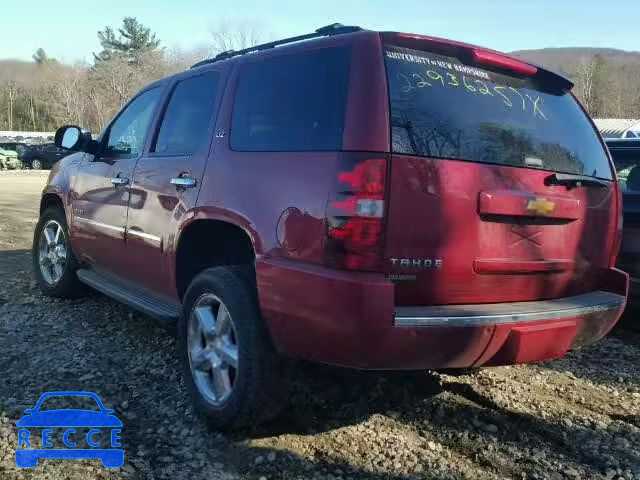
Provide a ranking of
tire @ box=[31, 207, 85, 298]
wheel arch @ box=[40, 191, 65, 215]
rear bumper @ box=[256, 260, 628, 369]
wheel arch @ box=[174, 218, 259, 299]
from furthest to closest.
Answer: wheel arch @ box=[40, 191, 65, 215] → tire @ box=[31, 207, 85, 298] → wheel arch @ box=[174, 218, 259, 299] → rear bumper @ box=[256, 260, 628, 369]

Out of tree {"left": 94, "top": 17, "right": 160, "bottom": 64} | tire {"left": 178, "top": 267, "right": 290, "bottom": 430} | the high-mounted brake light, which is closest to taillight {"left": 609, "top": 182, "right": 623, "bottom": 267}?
the high-mounted brake light

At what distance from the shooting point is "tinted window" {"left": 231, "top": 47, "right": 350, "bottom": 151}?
2807 mm

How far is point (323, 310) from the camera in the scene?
260 centimetres

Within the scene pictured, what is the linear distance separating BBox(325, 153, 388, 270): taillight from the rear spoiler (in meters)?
0.65

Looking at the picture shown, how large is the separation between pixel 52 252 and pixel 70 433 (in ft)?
9.61

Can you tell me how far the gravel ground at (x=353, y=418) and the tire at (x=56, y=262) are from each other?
0.67 metres

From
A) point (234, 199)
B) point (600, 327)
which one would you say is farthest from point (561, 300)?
point (234, 199)

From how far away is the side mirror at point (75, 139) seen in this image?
16.0 ft

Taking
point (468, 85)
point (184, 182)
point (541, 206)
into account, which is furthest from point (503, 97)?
point (184, 182)

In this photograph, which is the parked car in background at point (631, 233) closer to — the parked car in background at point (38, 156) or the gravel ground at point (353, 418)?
the gravel ground at point (353, 418)

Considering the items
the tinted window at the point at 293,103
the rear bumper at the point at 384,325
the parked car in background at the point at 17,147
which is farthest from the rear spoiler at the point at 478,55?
the parked car in background at the point at 17,147

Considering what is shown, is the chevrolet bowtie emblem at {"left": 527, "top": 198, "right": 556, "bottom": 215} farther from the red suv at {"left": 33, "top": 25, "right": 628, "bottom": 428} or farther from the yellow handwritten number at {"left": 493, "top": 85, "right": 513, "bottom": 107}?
the yellow handwritten number at {"left": 493, "top": 85, "right": 513, "bottom": 107}

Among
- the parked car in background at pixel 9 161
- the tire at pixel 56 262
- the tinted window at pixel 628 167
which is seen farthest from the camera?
the parked car in background at pixel 9 161

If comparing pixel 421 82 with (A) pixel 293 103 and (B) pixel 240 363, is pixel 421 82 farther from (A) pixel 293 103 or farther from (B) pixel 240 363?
(B) pixel 240 363
